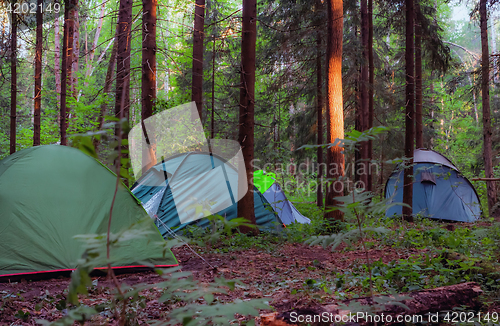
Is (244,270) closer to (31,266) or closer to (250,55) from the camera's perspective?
(31,266)

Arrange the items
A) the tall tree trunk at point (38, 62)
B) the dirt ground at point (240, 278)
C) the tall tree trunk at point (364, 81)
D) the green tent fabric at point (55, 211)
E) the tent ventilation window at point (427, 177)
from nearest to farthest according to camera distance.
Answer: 1. the dirt ground at point (240, 278)
2. the green tent fabric at point (55, 211)
3. the tall tree trunk at point (38, 62)
4. the tent ventilation window at point (427, 177)
5. the tall tree trunk at point (364, 81)

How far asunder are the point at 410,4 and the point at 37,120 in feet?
32.7

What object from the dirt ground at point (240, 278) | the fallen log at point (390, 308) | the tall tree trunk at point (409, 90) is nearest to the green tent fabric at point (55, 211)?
the dirt ground at point (240, 278)

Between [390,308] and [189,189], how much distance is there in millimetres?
5356

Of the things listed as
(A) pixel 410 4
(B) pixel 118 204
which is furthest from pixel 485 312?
(A) pixel 410 4

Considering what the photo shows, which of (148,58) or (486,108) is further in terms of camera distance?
(486,108)

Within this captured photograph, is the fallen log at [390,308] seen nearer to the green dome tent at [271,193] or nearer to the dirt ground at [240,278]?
the dirt ground at [240,278]

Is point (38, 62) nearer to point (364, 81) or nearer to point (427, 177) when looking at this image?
point (364, 81)

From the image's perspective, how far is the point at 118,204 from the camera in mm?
4480

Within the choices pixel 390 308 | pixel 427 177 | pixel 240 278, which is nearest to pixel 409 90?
pixel 427 177

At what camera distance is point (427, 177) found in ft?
33.6

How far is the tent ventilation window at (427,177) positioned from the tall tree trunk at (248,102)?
6.47m

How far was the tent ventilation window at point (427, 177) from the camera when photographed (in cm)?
1019

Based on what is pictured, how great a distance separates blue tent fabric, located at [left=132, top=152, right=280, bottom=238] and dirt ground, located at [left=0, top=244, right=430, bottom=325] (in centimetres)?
105
